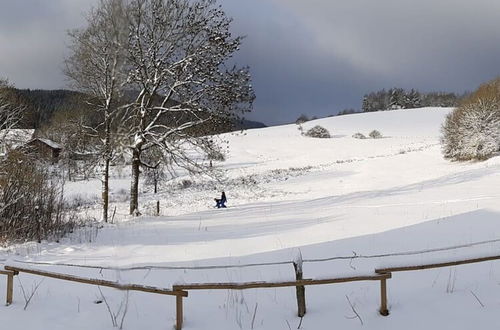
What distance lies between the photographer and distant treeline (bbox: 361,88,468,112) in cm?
14725

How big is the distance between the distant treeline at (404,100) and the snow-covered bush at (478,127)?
106 metres

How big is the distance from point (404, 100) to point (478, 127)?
11562 cm

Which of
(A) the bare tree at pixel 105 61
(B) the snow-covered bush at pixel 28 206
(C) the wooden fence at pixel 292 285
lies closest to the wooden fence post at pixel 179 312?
(C) the wooden fence at pixel 292 285

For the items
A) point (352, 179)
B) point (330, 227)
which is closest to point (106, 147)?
point (330, 227)

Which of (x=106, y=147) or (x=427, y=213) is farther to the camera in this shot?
(x=106, y=147)

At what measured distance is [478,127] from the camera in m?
39.7

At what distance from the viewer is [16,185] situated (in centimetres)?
1276

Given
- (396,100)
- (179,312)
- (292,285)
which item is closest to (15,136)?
(179,312)

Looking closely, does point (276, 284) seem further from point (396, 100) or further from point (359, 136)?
point (396, 100)

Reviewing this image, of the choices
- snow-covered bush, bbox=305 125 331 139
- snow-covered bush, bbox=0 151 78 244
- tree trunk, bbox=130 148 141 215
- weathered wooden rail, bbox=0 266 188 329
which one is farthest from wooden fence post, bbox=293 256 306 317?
snow-covered bush, bbox=305 125 331 139

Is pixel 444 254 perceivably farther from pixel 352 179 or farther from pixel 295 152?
pixel 295 152

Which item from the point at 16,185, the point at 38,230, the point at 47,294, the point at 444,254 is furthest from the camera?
the point at 16,185

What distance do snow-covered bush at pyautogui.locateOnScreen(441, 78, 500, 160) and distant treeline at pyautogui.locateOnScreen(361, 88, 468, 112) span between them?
106365 millimetres

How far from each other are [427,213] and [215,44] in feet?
34.6
